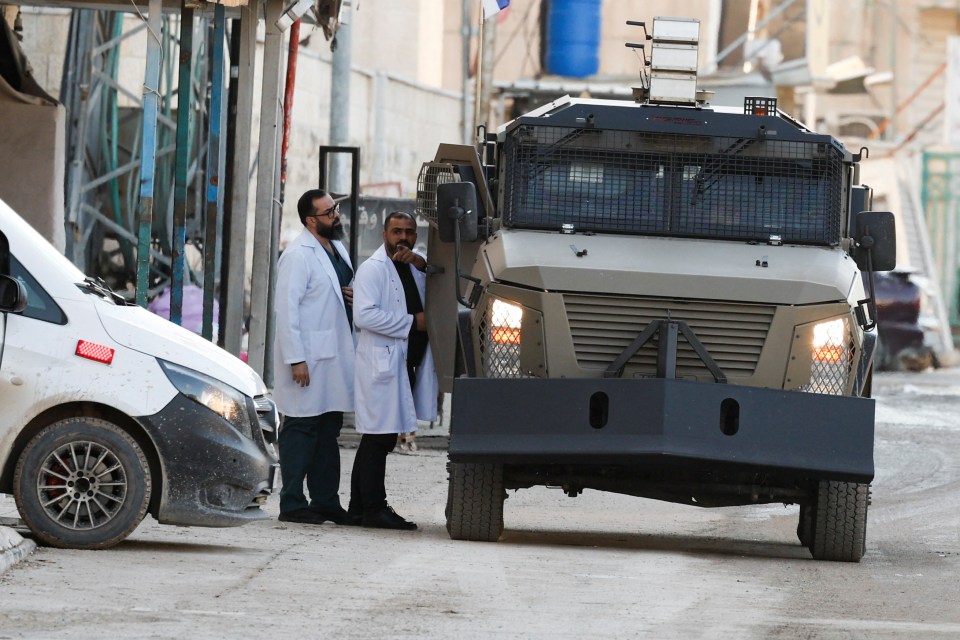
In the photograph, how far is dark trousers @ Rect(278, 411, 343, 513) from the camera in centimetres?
1194

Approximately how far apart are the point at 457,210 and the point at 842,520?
2780 millimetres

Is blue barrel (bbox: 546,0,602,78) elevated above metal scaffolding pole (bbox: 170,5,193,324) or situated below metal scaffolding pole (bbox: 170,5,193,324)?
above

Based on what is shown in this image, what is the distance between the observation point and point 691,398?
10.5 metres

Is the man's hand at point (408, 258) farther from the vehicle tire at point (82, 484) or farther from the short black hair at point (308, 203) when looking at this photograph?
the vehicle tire at point (82, 484)

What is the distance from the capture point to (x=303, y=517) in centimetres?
1195

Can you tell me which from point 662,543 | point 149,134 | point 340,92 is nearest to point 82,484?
point 662,543

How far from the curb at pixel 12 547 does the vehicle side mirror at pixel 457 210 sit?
3051 mm

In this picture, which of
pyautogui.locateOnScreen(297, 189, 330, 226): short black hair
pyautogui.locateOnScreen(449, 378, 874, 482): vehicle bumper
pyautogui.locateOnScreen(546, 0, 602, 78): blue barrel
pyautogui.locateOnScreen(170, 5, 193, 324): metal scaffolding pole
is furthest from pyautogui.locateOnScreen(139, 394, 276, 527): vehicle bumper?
pyautogui.locateOnScreen(546, 0, 602, 78): blue barrel

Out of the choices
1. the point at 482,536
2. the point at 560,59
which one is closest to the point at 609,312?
the point at 482,536

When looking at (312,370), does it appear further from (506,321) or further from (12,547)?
(12,547)

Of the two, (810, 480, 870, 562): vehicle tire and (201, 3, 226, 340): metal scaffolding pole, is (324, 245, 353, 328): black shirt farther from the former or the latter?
(810, 480, 870, 562): vehicle tire

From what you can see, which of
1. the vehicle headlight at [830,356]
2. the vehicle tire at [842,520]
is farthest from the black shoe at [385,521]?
the vehicle headlight at [830,356]

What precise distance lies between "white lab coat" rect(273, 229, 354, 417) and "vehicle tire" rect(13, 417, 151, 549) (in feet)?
7.45

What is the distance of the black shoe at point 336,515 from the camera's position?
12016 millimetres
